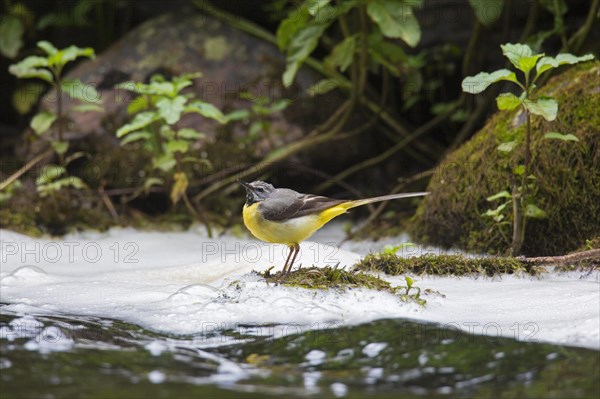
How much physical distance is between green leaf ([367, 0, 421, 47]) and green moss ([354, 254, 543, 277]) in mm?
2231

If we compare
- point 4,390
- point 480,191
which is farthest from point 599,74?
point 4,390

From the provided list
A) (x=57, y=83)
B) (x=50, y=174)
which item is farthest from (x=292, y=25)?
(x=50, y=174)

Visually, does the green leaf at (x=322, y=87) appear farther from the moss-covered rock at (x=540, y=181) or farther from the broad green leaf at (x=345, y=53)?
the moss-covered rock at (x=540, y=181)

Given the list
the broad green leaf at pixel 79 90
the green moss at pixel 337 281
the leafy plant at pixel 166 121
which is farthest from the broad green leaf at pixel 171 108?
the green moss at pixel 337 281

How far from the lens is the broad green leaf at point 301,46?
22.9 feet

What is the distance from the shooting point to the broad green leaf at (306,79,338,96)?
7828mm

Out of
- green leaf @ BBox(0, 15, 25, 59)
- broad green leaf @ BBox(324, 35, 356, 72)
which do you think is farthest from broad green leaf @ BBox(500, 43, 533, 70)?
green leaf @ BBox(0, 15, 25, 59)

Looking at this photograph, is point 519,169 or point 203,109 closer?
point 519,169

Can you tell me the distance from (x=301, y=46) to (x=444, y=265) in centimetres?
284

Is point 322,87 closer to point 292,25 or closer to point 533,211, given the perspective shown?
point 292,25

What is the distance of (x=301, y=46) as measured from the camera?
7.04 meters

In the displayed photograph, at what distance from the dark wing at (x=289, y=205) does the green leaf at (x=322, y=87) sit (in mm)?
3104

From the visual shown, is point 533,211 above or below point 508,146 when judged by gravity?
below

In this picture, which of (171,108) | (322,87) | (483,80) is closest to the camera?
(483,80)
